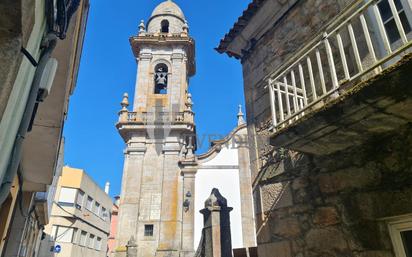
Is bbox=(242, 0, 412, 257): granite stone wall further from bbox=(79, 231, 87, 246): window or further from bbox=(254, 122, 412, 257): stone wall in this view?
bbox=(79, 231, 87, 246): window

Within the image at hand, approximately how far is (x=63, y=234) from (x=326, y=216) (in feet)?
82.5

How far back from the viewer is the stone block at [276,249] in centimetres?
349

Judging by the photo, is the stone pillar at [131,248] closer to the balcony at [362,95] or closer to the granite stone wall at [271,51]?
the granite stone wall at [271,51]

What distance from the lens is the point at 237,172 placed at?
632 inches

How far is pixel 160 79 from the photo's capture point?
18.7 meters

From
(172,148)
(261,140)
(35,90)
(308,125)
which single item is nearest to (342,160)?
(308,125)

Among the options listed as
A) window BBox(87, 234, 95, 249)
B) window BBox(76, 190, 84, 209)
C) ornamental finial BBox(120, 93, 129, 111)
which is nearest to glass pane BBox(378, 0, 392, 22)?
ornamental finial BBox(120, 93, 129, 111)

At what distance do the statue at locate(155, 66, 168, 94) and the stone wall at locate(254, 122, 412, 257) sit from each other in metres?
15.8

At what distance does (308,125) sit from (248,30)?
3200 mm

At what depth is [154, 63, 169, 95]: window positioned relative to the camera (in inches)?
738

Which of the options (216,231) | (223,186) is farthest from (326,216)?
(223,186)

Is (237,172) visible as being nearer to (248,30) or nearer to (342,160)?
(248,30)

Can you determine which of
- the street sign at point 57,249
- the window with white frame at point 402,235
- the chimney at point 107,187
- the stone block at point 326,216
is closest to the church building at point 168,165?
the street sign at point 57,249

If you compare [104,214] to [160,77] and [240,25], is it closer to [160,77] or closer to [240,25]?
[160,77]
